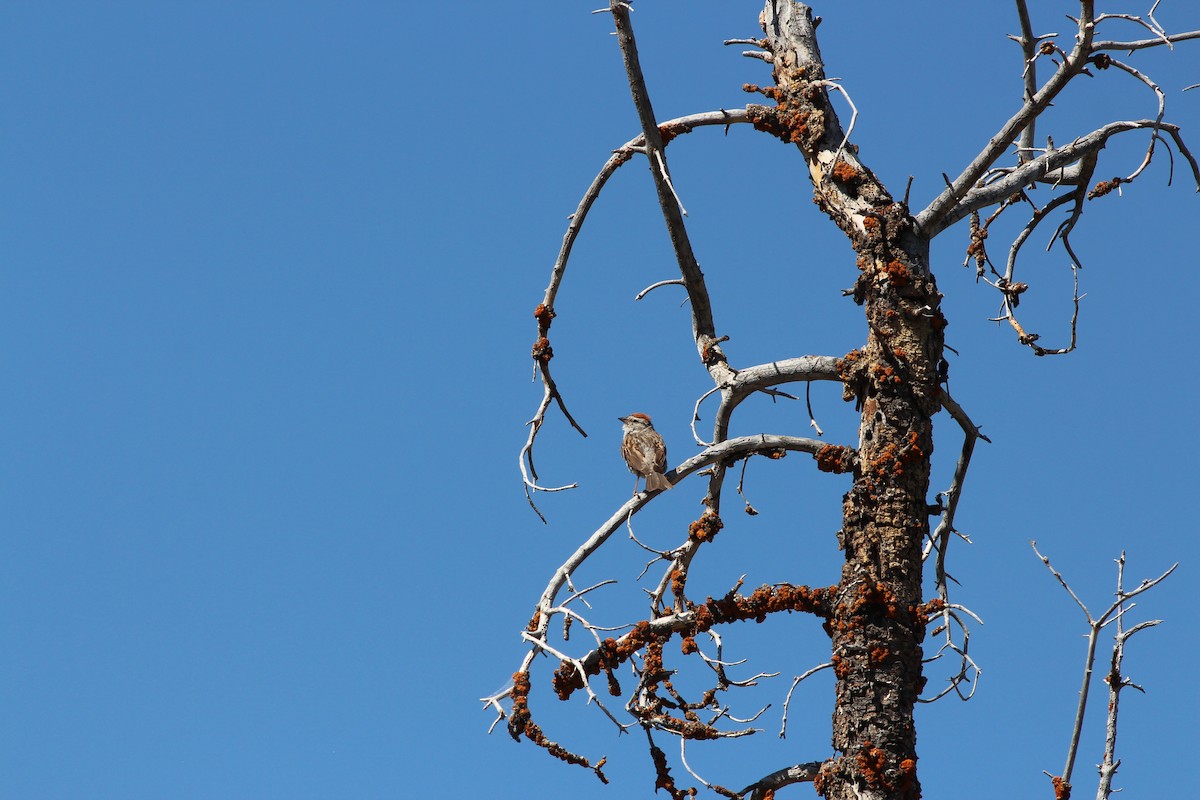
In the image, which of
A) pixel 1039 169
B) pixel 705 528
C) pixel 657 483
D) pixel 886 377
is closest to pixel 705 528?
pixel 705 528

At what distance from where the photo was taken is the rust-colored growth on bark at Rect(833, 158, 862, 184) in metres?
6.08

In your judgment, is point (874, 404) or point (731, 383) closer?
point (874, 404)

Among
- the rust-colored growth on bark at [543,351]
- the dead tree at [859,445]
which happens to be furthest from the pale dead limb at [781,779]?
the rust-colored growth on bark at [543,351]

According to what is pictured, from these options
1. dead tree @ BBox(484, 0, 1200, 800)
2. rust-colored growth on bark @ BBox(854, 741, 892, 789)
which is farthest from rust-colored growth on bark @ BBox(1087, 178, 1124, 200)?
rust-colored growth on bark @ BBox(854, 741, 892, 789)

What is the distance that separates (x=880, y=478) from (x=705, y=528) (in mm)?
1063

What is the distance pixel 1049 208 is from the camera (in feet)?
22.6

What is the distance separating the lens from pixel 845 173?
20.0 ft

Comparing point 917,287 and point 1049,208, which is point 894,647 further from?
point 1049,208

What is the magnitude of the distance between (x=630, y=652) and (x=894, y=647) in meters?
1.16

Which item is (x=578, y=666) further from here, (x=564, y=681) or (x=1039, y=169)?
(x=1039, y=169)

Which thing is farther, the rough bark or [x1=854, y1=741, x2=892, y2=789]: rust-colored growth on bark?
the rough bark

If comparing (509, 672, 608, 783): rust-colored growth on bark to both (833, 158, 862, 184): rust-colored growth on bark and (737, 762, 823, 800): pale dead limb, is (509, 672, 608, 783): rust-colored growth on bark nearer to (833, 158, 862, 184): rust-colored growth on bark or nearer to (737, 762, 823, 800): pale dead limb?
(737, 762, 823, 800): pale dead limb

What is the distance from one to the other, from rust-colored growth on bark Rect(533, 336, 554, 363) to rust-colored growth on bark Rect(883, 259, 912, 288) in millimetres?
1787

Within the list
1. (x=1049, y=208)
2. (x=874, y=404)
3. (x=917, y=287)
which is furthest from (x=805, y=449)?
(x=1049, y=208)
